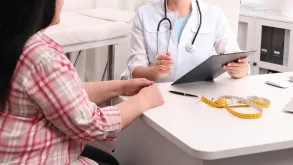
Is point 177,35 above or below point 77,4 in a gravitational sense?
below

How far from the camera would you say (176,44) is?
1.79m

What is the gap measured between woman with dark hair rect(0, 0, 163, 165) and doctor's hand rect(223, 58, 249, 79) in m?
0.64

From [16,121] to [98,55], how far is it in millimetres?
2384

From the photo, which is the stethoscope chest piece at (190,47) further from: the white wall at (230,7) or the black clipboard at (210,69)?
the white wall at (230,7)

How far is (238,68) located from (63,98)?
77cm

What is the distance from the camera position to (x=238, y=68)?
1.53 meters

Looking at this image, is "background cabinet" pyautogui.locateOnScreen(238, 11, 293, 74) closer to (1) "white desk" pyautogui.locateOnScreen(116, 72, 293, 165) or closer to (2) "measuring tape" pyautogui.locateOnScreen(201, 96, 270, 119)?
(1) "white desk" pyautogui.locateOnScreen(116, 72, 293, 165)

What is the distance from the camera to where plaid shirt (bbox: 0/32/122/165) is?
0.93 m

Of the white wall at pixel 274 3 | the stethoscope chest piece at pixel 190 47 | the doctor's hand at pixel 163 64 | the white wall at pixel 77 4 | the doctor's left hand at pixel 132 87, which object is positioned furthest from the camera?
the white wall at pixel 274 3

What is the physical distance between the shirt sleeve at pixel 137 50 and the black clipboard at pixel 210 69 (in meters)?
0.34

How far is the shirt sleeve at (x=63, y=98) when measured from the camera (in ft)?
3.06

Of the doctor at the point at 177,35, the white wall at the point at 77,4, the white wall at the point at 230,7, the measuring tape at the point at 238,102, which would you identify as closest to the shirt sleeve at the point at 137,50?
the doctor at the point at 177,35

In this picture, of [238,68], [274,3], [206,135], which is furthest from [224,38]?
[274,3]

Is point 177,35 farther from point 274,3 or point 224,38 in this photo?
point 274,3
